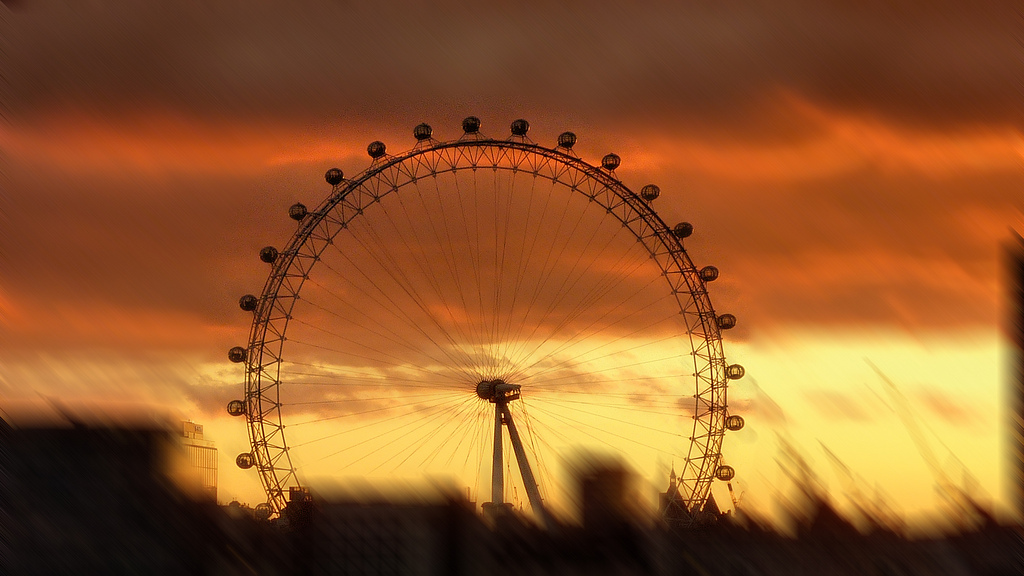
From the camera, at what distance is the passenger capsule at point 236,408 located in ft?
214

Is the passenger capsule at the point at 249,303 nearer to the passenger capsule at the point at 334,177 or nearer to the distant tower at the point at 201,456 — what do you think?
the passenger capsule at the point at 334,177

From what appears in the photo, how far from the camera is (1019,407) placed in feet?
236

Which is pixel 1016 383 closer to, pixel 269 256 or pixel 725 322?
pixel 725 322

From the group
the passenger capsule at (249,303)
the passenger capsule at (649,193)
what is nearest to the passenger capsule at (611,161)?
the passenger capsule at (649,193)

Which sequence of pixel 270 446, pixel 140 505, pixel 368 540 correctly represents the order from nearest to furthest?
pixel 270 446 < pixel 368 540 < pixel 140 505

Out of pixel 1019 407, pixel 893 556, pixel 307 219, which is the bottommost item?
pixel 893 556

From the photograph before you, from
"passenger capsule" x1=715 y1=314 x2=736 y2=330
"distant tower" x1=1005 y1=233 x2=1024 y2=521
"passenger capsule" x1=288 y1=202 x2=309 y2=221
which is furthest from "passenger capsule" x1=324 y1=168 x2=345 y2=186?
"distant tower" x1=1005 y1=233 x2=1024 y2=521

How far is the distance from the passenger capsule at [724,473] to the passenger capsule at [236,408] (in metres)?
22.3

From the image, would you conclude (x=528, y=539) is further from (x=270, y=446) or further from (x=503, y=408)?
(x=270, y=446)

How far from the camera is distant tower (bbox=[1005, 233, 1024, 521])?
66812mm

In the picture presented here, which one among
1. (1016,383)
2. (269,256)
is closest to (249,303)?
(269,256)

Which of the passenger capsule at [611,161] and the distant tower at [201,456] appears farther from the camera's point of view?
the distant tower at [201,456]

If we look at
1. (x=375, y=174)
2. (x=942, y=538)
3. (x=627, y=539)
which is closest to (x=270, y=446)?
(x=375, y=174)

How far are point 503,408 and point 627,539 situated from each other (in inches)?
406
